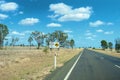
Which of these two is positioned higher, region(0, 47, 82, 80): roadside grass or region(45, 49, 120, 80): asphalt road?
region(45, 49, 120, 80): asphalt road

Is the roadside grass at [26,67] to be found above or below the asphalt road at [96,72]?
below

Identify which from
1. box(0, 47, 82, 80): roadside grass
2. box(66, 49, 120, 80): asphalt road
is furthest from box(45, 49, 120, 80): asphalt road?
box(0, 47, 82, 80): roadside grass

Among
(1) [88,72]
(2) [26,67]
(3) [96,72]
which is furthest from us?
(2) [26,67]

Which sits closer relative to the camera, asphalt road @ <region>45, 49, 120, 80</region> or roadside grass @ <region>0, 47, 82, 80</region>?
asphalt road @ <region>45, 49, 120, 80</region>

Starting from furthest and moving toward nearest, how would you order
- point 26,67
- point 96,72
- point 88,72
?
point 26,67 → point 88,72 → point 96,72

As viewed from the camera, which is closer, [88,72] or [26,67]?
[88,72]

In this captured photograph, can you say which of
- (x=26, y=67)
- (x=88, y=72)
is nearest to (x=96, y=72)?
(x=88, y=72)

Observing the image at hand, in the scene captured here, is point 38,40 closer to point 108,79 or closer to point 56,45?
point 56,45

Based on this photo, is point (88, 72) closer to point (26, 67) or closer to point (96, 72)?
point (96, 72)

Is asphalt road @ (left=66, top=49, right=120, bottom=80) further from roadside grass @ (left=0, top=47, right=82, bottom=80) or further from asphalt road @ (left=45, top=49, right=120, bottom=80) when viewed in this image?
roadside grass @ (left=0, top=47, right=82, bottom=80)

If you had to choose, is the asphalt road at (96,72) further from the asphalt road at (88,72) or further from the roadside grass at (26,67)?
the roadside grass at (26,67)

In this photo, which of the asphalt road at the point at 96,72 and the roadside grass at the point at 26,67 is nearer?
the asphalt road at the point at 96,72

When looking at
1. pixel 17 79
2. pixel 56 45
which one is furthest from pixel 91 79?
pixel 56 45

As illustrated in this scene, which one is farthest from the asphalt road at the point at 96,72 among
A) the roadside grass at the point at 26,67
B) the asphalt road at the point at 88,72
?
the roadside grass at the point at 26,67
